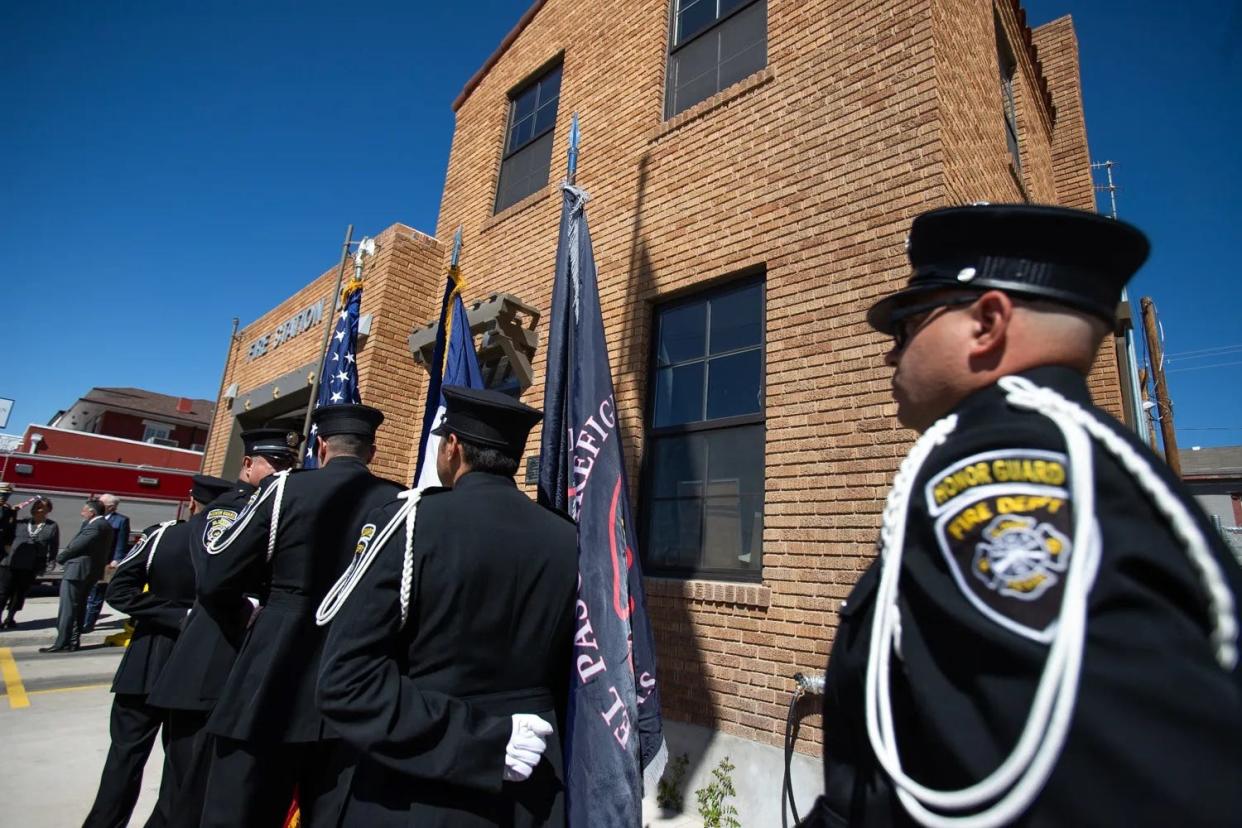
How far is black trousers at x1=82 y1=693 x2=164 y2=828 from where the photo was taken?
3.22 meters

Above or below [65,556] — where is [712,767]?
below

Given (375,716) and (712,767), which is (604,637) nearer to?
(375,716)

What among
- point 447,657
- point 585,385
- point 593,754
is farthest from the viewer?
point 585,385

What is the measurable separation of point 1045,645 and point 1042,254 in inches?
28.9

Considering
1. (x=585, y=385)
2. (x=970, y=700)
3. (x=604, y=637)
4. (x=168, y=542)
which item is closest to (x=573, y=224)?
(x=585, y=385)

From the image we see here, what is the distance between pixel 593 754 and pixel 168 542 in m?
3.25

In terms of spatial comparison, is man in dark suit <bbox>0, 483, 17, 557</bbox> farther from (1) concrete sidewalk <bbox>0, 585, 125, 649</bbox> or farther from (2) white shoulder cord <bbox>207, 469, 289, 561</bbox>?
(2) white shoulder cord <bbox>207, 469, 289, 561</bbox>

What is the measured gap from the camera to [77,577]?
8.59 meters

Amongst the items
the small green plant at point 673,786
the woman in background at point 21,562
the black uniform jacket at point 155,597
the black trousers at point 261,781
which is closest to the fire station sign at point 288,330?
the woman in background at point 21,562

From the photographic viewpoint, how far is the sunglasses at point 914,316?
4.01 ft

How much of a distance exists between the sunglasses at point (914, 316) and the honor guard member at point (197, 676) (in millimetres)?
3064

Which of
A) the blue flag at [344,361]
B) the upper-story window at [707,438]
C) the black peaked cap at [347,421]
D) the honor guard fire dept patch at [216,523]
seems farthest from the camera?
the blue flag at [344,361]

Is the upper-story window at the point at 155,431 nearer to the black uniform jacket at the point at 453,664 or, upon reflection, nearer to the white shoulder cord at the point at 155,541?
the white shoulder cord at the point at 155,541

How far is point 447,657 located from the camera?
1.95 meters
